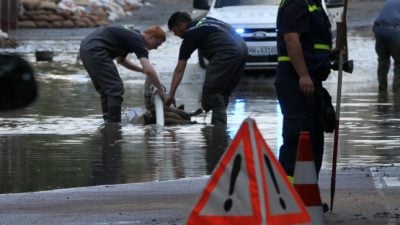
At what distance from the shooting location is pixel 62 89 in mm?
18750

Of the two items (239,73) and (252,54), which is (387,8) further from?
(239,73)

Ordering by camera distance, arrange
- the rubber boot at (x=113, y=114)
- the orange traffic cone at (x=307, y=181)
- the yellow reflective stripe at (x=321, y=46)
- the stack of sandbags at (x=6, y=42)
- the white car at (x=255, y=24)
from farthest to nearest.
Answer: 1. the stack of sandbags at (x=6, y=42)
2. the white car at (x=255, y=24)
3. the rubber boot at (x=113, y=114)
4. the yellow reflective stripe at (x=321, y=46)
5. the orange traffic cone at (x=307, y=181)

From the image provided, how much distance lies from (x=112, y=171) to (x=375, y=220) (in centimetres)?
326

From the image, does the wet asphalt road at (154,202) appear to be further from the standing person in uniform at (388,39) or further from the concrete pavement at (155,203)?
the standing person in uniform at (388,39)

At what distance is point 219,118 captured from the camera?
14016 mm

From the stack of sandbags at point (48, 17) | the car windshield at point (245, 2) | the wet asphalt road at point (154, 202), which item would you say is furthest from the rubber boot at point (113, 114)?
the stack of sandbags at point (48, 17)

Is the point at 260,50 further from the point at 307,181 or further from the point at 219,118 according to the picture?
the point at 307,181

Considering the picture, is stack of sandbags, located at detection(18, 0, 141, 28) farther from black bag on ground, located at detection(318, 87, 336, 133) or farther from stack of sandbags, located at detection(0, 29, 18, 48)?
black bag on ground, located at detection(318, 87, 336, 133)

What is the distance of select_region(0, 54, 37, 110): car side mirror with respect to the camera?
4.70m

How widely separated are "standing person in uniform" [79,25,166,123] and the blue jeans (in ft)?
17.2

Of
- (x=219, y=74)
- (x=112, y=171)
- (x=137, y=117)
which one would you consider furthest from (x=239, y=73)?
(x=112, y=171)

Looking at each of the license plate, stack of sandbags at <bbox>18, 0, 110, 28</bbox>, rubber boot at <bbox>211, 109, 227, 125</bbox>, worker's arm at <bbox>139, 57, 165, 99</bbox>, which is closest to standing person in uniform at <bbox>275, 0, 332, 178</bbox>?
worker's arm at <bbox>139, 57, 165, 99</bbox>

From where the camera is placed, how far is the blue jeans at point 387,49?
18.2 m

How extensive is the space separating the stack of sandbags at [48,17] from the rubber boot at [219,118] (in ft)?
72.7
